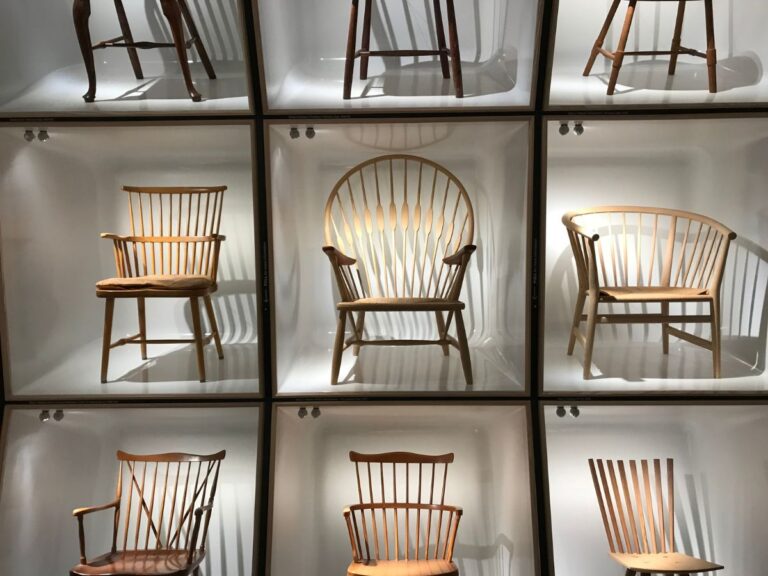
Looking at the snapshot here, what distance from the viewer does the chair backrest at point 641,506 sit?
2.89 meters

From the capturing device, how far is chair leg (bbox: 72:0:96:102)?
303 cm

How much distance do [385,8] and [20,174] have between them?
5.78 feet

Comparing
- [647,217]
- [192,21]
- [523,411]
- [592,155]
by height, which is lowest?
[523,411]

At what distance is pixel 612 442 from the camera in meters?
3.21

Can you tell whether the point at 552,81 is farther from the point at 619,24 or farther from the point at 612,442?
the point at 612,442

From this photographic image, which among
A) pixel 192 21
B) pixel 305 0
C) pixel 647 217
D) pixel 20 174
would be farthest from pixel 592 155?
pixel 20 174

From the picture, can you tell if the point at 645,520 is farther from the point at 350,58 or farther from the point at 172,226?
→ the point at 172,226

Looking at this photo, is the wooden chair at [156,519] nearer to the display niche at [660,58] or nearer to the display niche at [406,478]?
the display niche at [406,478]

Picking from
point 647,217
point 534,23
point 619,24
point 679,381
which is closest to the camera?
point 534,23

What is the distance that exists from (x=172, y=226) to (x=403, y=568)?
1.93 meters

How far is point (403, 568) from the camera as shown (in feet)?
9.09

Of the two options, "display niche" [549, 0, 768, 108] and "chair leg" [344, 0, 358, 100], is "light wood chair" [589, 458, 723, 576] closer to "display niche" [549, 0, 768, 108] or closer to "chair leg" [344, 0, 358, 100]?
"display niche" [549, 0, 768, 108]

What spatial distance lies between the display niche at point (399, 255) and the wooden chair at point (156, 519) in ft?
1.76

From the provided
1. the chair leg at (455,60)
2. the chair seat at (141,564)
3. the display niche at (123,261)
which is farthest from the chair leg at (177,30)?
the chair seat at (141,564)
